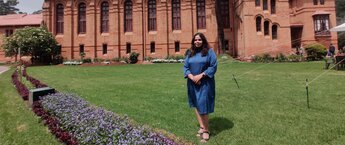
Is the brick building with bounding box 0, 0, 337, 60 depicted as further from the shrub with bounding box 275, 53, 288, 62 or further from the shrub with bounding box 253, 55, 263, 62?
the shrub with bounding box 275, 53, 288, 62

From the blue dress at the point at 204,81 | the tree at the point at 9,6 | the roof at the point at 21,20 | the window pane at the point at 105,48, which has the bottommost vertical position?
the blue dress at the point at 204,81

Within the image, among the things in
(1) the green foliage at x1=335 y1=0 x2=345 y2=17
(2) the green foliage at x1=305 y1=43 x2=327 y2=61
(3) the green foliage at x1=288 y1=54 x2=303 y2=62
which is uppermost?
(1) the green foliage at x1=335 y1=0 x2=345 y2=17

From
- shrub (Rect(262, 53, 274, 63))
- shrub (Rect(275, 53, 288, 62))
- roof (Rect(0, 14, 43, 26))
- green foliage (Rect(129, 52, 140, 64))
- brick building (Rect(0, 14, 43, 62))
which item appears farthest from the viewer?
roof (Rect(0, 14, 43, 26))

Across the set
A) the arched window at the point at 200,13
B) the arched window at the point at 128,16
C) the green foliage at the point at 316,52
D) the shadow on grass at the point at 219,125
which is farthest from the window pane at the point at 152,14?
the shadow on grass at the point at 219,125

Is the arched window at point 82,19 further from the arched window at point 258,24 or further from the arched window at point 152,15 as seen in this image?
the arched window at point 258,24

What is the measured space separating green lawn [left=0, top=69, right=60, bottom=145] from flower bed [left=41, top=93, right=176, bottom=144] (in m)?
0.47

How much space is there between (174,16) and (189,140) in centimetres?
3308

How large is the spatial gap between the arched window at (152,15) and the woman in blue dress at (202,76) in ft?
107

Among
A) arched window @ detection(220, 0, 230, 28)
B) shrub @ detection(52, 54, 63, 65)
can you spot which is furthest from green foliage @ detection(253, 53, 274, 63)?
shrub @ detection(52, 54, 63, 65)

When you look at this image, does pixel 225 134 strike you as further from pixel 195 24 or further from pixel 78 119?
pixel 195 24

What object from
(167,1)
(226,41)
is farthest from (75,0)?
(226,41)

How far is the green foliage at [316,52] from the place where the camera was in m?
26.4

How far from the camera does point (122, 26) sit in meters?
37.0

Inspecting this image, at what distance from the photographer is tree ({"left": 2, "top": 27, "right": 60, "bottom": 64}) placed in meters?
32.8
